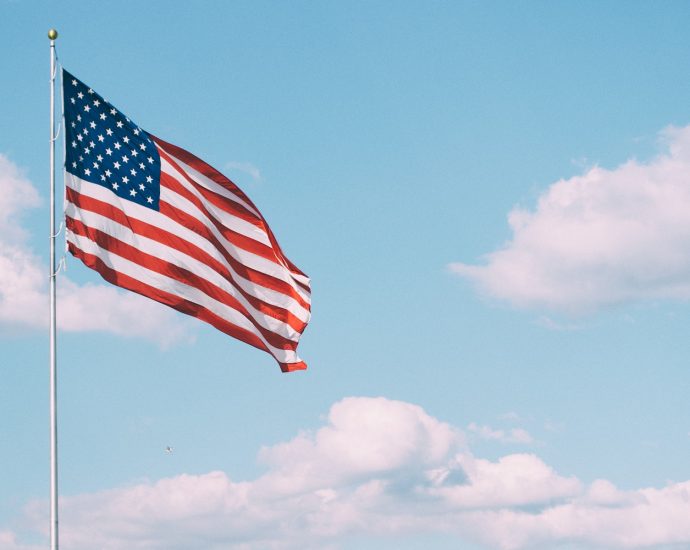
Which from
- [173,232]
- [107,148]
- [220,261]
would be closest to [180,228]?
[173,232]

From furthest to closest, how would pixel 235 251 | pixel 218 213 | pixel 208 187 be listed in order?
pixel 235 251 → pixel 218 213 → pixel 208 187

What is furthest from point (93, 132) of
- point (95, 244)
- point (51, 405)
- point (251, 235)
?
point (51, 405)

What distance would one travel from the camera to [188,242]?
126ft

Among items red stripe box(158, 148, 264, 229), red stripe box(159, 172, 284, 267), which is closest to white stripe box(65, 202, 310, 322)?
red stripe box(159, 172, 284, 267)

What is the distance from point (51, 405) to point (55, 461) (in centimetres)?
166

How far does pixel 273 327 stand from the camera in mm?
40781

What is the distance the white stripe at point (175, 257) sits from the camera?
35.8 meters

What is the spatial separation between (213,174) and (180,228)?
3.01 m

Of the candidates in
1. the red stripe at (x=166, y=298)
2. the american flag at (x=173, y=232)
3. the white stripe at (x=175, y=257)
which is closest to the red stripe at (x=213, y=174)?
the american flag at (x=173, y=232)

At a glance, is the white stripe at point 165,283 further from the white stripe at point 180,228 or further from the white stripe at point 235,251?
the white stripe at point 235,251

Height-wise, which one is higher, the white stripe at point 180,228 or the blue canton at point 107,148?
the blue canton at point 107,148

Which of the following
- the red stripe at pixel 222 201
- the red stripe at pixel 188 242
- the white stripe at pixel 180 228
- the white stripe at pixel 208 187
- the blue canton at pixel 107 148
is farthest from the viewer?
the red stripe at pixel 222 201

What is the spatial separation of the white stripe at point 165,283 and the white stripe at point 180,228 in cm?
183

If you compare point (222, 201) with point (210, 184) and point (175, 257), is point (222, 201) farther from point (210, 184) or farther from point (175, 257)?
point (175, 257)
